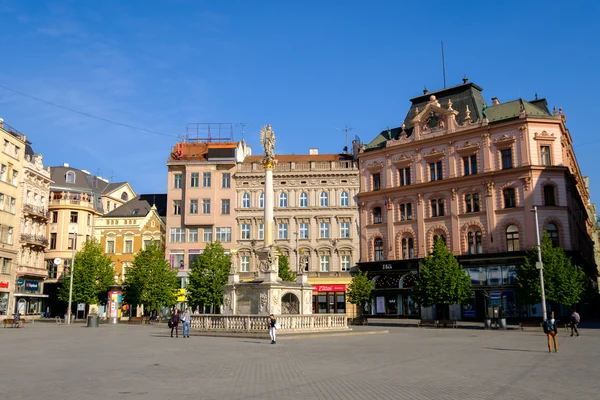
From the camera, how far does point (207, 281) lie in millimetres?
52750

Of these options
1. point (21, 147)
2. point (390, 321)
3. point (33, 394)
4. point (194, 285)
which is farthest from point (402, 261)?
point (33, 394)

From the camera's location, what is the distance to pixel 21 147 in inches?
2269

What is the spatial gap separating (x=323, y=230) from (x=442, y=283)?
58.0ft

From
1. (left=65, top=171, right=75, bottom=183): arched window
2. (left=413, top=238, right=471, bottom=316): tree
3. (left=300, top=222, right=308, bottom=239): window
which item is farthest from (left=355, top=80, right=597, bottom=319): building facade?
(left=65, top=171, right=75, bottom=183): arched window

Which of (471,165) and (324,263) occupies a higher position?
(471,165)

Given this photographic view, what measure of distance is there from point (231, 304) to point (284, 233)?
2822cm

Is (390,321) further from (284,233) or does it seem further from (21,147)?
(21,147)

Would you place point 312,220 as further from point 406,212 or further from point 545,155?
point 545,155

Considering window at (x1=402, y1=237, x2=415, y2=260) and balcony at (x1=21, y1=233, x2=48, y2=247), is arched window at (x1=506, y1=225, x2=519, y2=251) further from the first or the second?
balcony at (x1=21, y1=233, x2=48, y2=247)

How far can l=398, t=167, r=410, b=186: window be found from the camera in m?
57.2

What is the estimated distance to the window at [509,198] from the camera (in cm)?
5019

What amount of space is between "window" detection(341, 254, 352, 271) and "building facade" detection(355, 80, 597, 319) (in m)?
1.57

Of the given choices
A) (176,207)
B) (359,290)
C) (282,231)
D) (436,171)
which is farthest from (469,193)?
(176,207)

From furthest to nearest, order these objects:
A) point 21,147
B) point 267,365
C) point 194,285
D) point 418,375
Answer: point 21,147 < point 194,285 < point 267,365 < point 418,375
